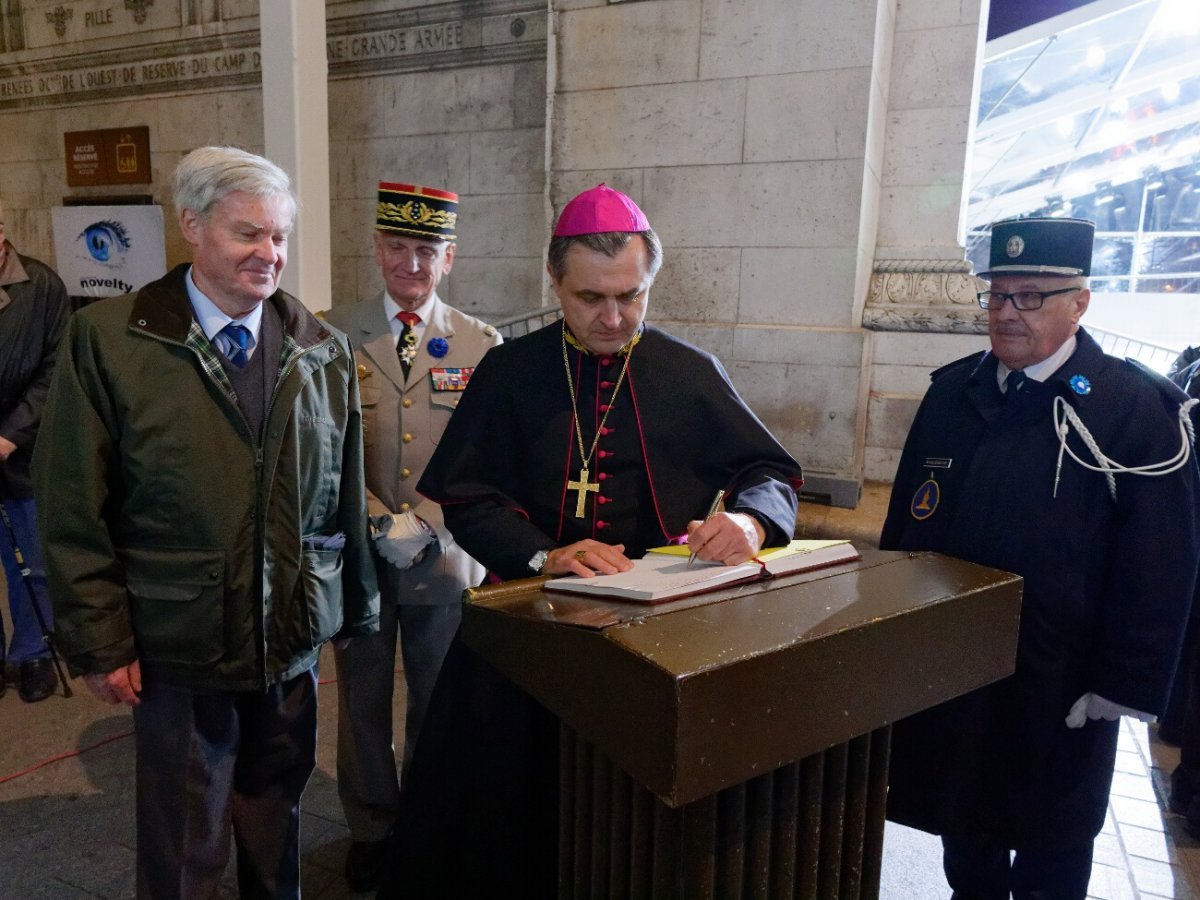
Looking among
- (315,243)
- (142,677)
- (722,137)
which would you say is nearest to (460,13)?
(315,243)

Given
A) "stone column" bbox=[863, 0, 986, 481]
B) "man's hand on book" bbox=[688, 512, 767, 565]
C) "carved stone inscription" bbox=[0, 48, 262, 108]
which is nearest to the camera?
"man's hand on book" bbox=[688, 512, 767, 565]

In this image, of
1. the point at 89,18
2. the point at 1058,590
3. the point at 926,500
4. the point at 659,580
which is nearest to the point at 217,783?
the point at 659,580

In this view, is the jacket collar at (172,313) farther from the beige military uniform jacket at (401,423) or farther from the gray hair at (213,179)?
the beige military uniform jacket at (401,423)

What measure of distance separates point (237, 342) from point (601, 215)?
89cm

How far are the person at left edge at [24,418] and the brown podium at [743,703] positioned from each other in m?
3.14

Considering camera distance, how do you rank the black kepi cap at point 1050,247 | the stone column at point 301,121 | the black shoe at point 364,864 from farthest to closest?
the stone column at point 301,121 → the black shoe at point 364,864 → the black kepi cap at point 1050,247

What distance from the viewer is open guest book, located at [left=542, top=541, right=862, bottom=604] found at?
1.25 meters

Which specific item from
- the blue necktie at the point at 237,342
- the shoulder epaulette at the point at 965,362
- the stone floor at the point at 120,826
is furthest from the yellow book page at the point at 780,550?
the stone floor at the point at 120,826

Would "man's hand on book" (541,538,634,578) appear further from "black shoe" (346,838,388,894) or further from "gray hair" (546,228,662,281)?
"black shoe" (346,838,388,894)

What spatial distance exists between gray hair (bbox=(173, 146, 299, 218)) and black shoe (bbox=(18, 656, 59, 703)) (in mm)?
2809

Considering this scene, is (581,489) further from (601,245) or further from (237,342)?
(237,342)

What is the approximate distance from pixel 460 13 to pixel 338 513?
17.7ft

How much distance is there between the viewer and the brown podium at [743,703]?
98 cm

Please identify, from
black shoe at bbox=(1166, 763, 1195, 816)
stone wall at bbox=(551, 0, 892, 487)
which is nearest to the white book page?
black shoe at bbox=(1166, 763, 1195, 816)
